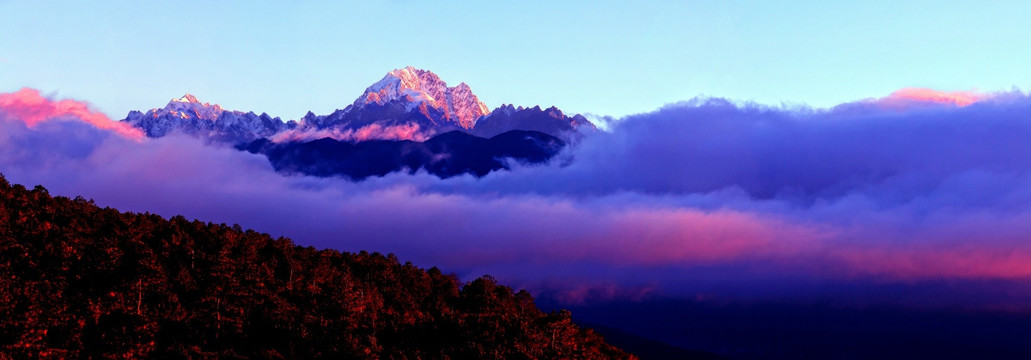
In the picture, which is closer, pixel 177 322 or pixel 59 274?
pixel 177 322

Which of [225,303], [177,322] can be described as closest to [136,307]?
[177,322]

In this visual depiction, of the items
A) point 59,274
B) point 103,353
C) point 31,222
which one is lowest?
A: point 103,353

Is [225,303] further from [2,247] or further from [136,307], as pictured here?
[2,247]

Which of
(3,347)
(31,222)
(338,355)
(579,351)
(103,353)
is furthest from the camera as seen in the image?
(31,222)

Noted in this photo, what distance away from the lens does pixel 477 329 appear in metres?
159

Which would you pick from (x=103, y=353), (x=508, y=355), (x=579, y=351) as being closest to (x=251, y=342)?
(x=103, y=353)

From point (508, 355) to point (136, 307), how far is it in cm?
6066

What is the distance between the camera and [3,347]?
10644cm

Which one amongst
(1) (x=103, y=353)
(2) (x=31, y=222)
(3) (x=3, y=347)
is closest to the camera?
(3) (x=3, y=347)

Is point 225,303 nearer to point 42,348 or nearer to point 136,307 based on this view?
point 136,307

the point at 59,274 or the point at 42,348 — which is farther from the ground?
the point at 59,274

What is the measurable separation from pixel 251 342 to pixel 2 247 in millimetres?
49232

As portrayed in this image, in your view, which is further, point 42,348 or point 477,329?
point 477,329

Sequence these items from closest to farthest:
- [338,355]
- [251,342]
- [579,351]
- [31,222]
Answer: [338,355], [251,342], [579,351], [31,222]
